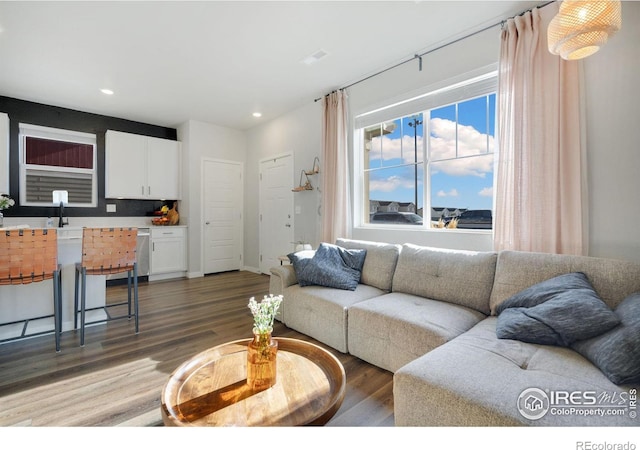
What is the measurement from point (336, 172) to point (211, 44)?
76.4 inches

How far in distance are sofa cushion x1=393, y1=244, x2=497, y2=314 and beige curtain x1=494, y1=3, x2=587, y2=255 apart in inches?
15.9

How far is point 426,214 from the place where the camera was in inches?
125

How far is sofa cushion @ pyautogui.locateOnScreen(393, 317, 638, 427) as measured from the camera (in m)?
1.05

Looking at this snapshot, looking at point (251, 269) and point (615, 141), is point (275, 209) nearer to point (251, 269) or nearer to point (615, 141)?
point (251, 269)

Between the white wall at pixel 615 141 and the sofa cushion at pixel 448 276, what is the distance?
789mm

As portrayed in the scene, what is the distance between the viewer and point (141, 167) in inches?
197

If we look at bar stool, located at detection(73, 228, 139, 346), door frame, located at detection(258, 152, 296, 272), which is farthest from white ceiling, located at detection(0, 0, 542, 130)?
bar stool, located at detection(73, 228, 139, 346)

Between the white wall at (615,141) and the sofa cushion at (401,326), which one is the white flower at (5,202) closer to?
the sofa cushion at (401,326)

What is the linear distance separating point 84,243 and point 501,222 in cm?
363

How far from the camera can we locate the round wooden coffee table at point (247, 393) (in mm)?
1021

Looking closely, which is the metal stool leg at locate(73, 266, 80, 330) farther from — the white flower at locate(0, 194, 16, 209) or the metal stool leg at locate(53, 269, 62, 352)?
the white flower at locate(0, 194, 16, 209)

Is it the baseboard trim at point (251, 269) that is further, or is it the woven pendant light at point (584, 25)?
the baseboard trim at point (251, 269)

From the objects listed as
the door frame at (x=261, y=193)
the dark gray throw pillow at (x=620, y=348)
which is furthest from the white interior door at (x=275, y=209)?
the dark gray throw pillow at (x=620, y=348)

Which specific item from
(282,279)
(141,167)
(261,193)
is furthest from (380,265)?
(141,167)
